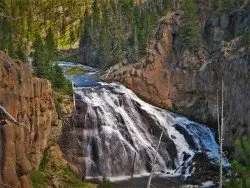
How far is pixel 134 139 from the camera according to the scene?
181 ft

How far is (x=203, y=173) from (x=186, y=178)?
1.91m

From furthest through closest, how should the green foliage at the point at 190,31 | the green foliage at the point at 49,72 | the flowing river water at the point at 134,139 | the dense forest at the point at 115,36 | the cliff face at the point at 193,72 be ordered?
the green foliage at the point at 190,31, the dense forest at the point at 115,36, the cliff face at the point at 193,72, the green foliage at the point at 49,72, the flowing river water at the point at 134,139

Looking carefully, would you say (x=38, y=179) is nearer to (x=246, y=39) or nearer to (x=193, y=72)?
(x=246, y=39)

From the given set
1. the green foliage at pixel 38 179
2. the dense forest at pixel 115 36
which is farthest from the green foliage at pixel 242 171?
the green foliage at pixel 38 179

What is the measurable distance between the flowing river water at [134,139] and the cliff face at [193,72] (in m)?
3.14

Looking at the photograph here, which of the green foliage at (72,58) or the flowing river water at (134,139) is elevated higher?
the green foliage at (72,58)

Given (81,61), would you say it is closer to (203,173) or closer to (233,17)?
(233,17)

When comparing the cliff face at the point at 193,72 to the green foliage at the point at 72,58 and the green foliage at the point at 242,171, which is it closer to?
the green foliage at the point at 72,58

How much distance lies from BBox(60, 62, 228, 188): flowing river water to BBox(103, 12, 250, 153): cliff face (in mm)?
3143

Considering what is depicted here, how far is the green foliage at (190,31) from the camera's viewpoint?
6756 centimetres

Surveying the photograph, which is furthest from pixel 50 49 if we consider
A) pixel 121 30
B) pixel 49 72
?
pixel 121 30

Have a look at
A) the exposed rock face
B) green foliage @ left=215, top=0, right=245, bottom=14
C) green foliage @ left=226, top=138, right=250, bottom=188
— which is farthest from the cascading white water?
green foliage @ left=226, top=138, right=250, bottom=188

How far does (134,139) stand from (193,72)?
1553 centimetres

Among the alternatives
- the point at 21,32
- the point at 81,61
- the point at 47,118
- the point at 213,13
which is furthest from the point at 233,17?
the point at 21,32
